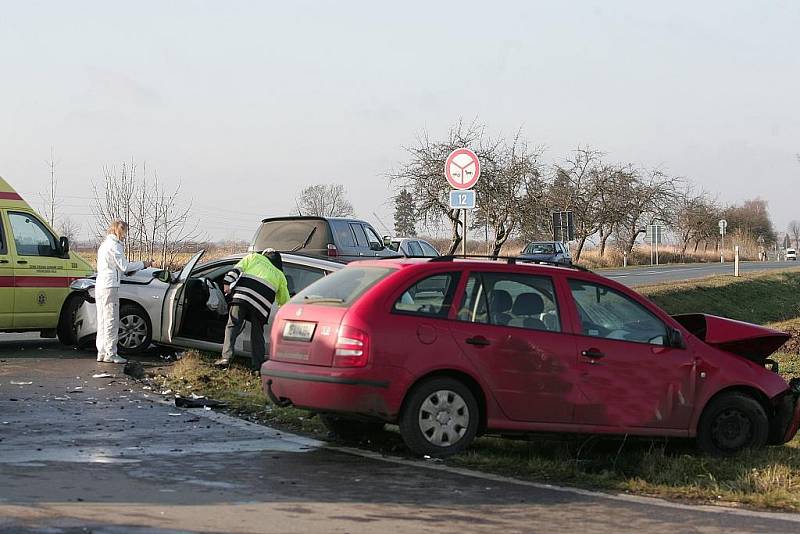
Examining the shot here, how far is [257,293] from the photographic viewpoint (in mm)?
13078

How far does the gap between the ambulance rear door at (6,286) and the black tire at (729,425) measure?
9969mm

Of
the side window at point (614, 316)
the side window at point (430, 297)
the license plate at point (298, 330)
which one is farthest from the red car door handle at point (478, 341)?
the license plate at point (298, 330)

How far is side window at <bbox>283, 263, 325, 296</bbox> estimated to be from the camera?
47.0 ft

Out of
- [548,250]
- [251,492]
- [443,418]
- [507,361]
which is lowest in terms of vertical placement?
[251,492]

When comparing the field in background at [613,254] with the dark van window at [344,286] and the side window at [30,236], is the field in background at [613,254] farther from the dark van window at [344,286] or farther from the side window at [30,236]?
the dark van window at [344,286]

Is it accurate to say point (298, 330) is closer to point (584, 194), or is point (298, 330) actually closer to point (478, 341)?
point (478, 341)

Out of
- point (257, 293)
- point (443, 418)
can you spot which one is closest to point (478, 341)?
point (443, 418)

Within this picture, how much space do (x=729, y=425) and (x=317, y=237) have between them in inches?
468

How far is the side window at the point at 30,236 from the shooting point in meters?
15.7

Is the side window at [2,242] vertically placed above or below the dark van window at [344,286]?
above

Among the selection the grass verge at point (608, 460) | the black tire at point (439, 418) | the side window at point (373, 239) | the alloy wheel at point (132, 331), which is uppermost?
the side window at point (373, 239)

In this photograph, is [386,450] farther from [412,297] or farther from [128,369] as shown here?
[128,369]

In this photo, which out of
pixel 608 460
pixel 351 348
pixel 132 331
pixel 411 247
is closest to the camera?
pixel 351 348

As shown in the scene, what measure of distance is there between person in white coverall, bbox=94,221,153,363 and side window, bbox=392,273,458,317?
257 inches
